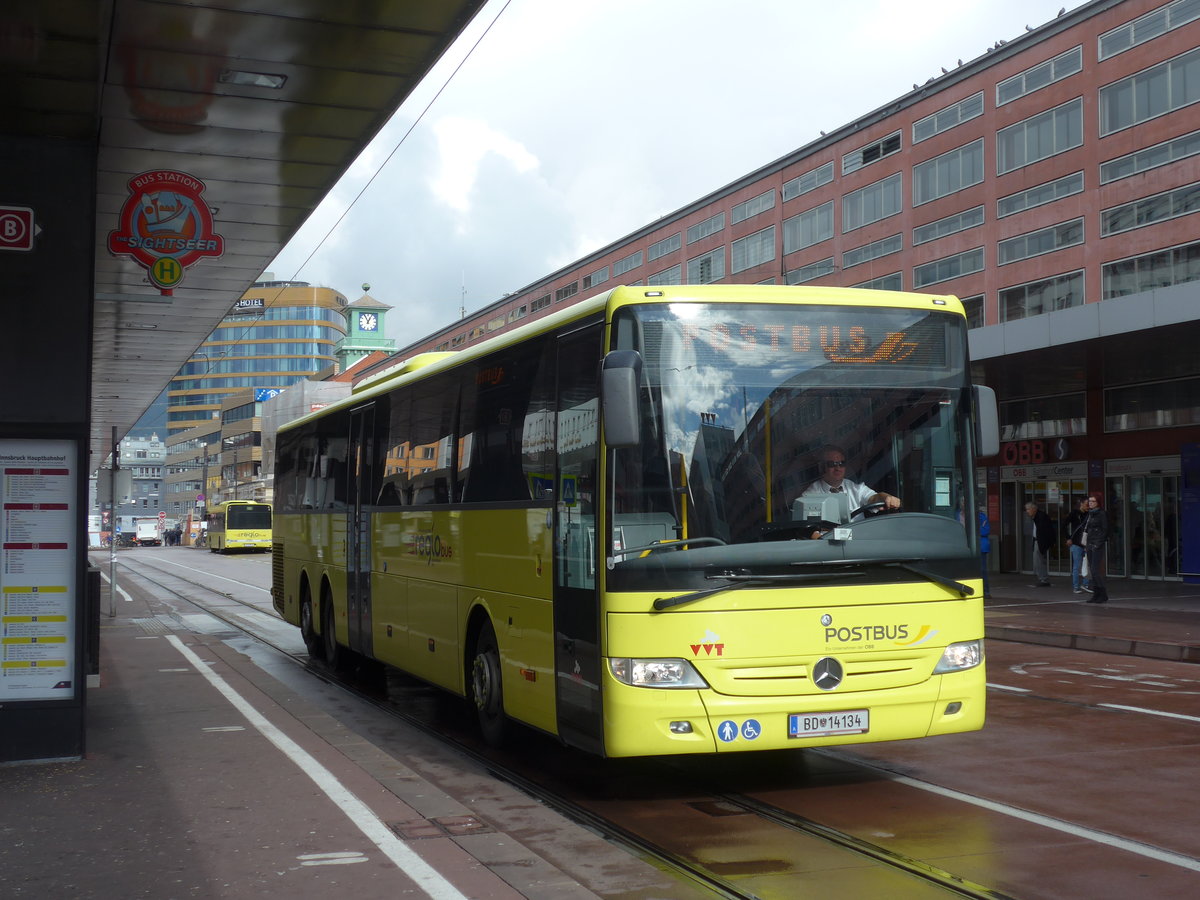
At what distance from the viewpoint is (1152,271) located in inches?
1494

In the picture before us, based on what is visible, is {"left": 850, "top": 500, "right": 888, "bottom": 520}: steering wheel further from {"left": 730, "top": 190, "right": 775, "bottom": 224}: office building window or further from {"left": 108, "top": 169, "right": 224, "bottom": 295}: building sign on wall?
{"left": 730, "top": 190, "right": 775, "bottom": 224}: office building window

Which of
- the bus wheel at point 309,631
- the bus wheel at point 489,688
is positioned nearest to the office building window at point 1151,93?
the bus wheel at point 309,631

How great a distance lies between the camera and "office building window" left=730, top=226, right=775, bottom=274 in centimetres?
5812

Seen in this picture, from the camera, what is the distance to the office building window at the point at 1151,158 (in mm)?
36062

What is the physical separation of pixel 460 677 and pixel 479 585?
91 cm

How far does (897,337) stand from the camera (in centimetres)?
816

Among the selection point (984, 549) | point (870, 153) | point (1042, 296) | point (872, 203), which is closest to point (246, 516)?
point (872, 203)

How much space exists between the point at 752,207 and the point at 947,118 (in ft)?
47.1

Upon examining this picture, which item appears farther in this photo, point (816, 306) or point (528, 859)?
point (816, 306)

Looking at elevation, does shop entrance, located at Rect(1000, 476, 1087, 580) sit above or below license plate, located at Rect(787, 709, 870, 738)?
above

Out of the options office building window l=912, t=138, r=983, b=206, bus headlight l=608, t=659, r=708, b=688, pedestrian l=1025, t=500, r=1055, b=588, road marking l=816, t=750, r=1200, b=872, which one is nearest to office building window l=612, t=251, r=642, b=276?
office building window l=912, t=138, r=983, b=206

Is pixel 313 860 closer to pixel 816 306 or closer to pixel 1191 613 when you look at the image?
pixel 816 306

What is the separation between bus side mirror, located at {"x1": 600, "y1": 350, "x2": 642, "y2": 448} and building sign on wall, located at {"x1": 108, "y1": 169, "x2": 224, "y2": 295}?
492 cm

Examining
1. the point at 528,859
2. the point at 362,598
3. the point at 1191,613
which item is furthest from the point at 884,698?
the point at 1191,613
